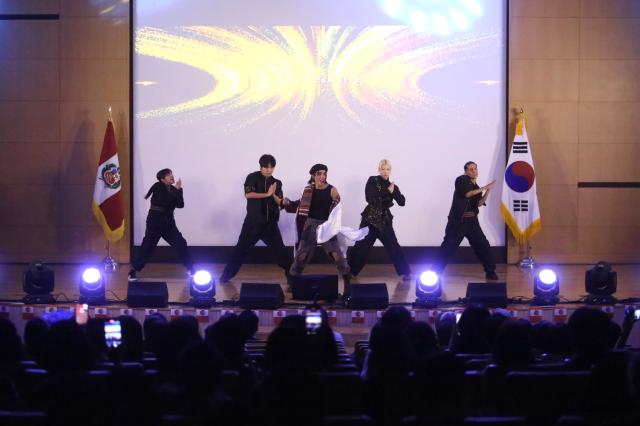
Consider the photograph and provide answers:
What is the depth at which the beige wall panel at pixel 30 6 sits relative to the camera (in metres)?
14.4

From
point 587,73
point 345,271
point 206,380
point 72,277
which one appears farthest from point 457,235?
point 206,380

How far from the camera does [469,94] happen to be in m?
14.3

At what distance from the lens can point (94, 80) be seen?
47.2 feet

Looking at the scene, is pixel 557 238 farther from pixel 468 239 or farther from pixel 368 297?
pixel 368 297

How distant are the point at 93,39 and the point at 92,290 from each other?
515 cm

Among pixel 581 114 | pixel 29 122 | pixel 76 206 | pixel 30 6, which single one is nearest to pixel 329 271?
pixel 76 206

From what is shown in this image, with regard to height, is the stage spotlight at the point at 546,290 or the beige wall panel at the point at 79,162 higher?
the beige wall panel at the point at 79,162

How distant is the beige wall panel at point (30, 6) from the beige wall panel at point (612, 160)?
7.79 meters

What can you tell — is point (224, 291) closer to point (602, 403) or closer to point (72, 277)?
point (72, 277)

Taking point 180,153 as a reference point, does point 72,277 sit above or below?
below

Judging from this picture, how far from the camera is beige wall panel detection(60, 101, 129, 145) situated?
47.1 ft

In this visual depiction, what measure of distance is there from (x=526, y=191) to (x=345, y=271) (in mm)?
3670

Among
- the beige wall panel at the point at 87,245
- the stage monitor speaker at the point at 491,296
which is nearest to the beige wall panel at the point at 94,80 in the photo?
the beige wall panel at the point at 87,245

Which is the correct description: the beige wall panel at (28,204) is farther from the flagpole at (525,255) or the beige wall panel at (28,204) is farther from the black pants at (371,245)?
the flagpole at (525,255)
